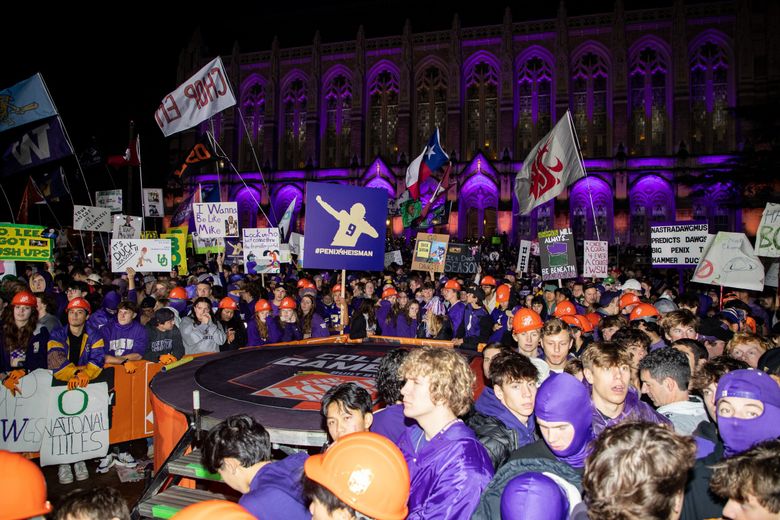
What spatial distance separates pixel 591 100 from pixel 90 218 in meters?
33.3

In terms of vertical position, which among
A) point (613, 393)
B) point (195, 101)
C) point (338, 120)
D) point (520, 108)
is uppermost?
point (338, 120)

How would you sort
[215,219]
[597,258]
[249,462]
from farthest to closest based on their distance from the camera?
[215,219] < [597,258] < [249,462]

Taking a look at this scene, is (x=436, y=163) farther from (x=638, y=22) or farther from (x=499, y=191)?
(x=638, y=22)

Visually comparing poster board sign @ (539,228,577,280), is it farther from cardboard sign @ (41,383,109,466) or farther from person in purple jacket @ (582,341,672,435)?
cardboard sign @ (41,383,109,466)

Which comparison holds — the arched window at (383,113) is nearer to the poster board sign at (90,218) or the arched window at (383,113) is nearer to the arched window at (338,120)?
the arched window at (338,120)

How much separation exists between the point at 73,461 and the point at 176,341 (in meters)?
2.00

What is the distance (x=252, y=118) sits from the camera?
4431cm

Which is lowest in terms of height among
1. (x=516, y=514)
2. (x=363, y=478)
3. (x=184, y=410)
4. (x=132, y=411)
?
(x=132, y=411)

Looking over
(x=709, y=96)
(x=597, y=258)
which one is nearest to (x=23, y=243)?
(x=597, y=258)

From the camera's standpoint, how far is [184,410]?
17.0ft

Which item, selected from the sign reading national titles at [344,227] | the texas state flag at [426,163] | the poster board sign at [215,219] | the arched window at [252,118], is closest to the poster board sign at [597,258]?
the sign reading national titles at [344,227]

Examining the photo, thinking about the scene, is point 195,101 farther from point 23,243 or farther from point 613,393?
point 613,393

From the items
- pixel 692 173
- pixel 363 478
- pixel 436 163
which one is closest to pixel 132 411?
pixel 363 478

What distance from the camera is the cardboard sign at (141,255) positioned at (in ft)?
38.2
